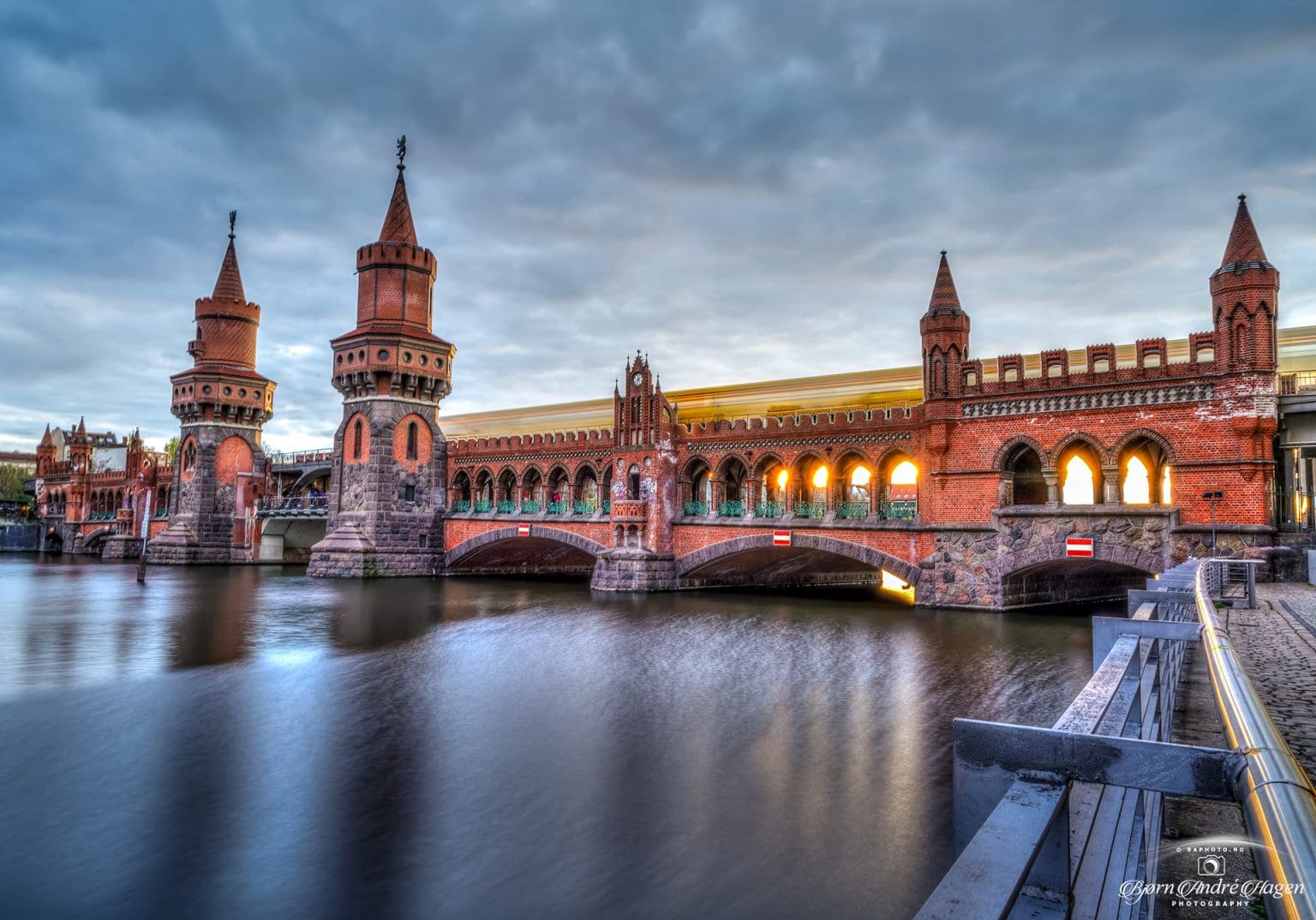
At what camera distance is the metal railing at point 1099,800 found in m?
1.74

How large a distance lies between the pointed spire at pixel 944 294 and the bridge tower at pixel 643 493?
1184 centimetres

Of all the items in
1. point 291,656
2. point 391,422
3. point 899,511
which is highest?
point 391,422

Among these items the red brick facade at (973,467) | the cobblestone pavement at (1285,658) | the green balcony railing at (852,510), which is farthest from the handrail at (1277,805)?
the green balcony railing at (852,510)

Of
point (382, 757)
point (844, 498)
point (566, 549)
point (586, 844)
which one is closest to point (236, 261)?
point (566, 549)

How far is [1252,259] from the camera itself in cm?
2222

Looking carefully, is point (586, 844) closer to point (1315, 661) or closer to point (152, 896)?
point (152, 896)

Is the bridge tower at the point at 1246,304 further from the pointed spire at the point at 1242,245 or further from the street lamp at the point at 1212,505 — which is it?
the street lamp at the point at 1212,505

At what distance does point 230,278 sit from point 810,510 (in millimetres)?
41213

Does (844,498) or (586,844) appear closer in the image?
(586,844)

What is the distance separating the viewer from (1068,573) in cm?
2931

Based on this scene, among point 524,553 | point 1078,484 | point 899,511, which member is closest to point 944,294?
point 899,511

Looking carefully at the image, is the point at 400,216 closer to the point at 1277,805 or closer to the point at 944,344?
the point at 944,344

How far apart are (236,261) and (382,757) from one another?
50.1 meters

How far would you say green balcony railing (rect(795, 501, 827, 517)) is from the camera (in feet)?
102
